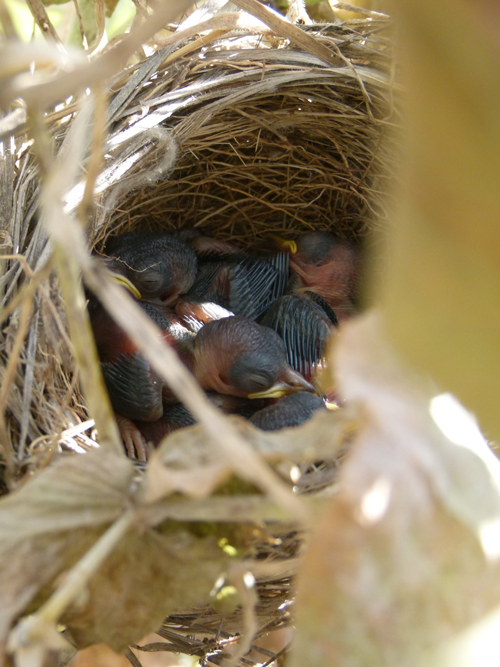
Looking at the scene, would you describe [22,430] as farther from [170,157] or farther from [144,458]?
[170,157]

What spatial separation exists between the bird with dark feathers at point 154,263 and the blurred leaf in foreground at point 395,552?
2.26ft

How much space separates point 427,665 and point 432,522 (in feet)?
0.25

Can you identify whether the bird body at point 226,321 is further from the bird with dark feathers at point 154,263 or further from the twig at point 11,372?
the twig at point 11,372

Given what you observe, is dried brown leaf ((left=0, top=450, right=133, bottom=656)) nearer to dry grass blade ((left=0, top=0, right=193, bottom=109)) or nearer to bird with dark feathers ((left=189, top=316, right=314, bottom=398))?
dry grass blade ((left=0, top=0, right=193, bottom=109))

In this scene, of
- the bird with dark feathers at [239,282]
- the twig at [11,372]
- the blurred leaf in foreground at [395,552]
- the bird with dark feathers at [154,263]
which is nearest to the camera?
the blurred leaf in foreground at [395,552]

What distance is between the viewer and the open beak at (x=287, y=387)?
0.93 meters

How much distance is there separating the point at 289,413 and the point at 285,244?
0.47 m

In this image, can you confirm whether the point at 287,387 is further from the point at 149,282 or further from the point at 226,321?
the point at 149,282

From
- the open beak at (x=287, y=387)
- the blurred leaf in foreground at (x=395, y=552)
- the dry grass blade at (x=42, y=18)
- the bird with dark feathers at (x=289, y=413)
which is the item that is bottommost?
the open beak at (x=287, y=387)

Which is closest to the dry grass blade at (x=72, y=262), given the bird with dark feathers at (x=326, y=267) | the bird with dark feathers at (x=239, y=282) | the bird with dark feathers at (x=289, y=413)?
the bird with dark feathers at (x=289, y=413)

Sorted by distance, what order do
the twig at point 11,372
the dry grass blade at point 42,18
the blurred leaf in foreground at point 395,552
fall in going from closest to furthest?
the blurred leaf in foreground at point 395,552, the twig at point 11,372, the dry grass blade at point 42,18

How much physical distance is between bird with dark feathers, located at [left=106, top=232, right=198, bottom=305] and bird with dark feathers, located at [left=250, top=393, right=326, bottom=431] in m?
0.31

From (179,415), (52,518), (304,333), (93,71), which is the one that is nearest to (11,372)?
(52,518)

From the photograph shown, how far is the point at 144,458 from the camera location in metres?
0.83
